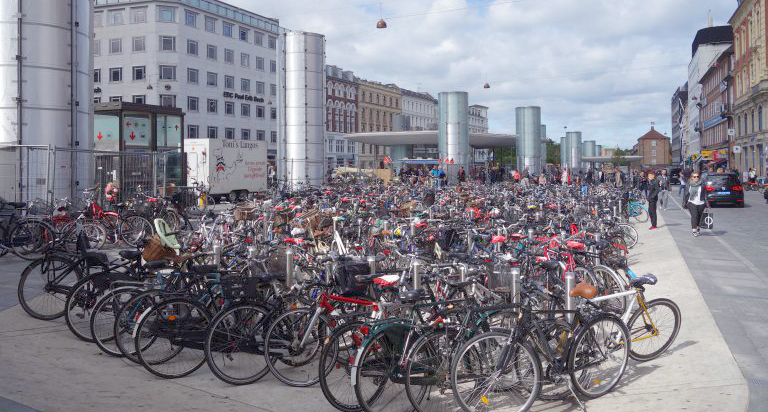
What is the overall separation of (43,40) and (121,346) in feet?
34.8

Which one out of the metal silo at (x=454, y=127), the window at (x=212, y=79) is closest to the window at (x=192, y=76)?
the window at (x=212, y=79)

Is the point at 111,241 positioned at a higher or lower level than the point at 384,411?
higher

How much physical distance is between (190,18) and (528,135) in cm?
2968

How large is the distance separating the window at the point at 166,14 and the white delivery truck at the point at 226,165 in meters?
31.6

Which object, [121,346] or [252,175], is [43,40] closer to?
[121,346]

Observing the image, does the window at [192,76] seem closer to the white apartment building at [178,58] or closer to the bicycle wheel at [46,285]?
the white apartment building at [178,58]

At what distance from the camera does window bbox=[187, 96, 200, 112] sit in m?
58.0

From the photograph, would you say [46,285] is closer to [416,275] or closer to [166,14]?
[416,275]

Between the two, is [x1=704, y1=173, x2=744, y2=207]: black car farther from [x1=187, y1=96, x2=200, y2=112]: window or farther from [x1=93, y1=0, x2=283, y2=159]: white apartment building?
[x1=187, y1=96, x2=200, y2=112]: window

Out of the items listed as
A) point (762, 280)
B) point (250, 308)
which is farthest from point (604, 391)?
point (762, 280)

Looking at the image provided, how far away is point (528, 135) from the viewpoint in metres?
47.5

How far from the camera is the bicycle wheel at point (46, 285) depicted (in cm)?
757

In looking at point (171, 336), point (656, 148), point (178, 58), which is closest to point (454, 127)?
point (178, 58)

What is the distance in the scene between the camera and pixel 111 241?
13.8 m
